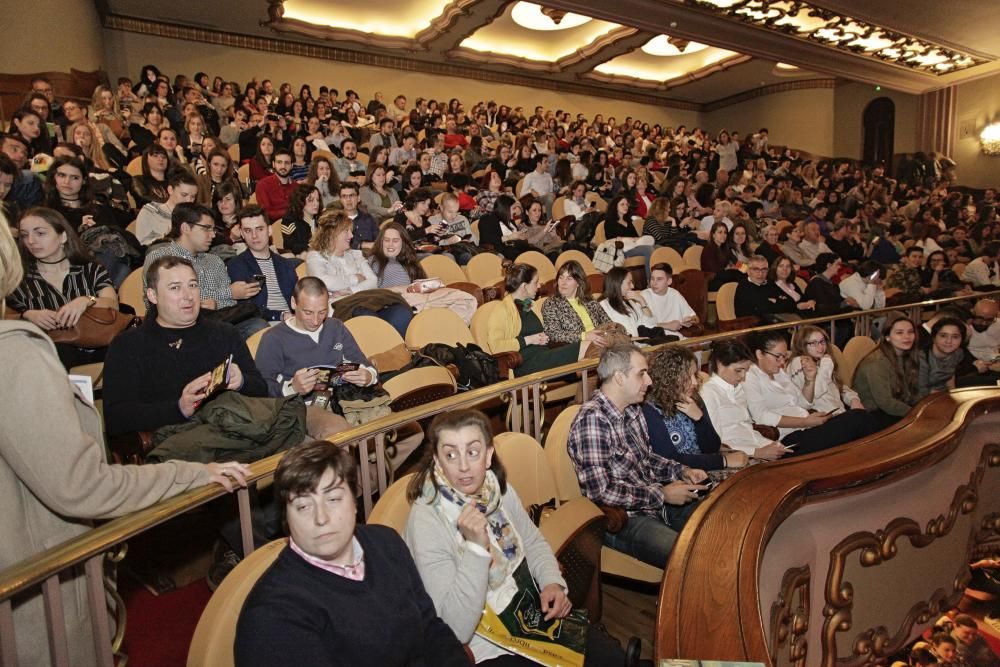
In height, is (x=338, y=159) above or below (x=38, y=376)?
above

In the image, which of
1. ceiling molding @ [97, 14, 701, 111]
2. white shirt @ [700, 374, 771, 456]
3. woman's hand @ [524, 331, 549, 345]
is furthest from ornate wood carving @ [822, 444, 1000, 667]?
ceiling molding @ [97, 14, 701, 111]

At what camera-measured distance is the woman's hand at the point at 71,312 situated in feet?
7.84

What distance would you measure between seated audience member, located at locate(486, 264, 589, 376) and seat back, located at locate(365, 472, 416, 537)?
1.82m

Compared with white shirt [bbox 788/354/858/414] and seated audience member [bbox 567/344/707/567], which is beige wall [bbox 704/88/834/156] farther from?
seated audience member [bbox 567/344/707/567]

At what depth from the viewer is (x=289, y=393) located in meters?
2.43

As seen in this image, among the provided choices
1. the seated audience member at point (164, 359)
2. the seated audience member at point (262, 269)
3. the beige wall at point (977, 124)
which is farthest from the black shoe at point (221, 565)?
the beige wall at point (977, 124)

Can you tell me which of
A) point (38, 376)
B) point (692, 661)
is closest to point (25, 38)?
point (38, 376)

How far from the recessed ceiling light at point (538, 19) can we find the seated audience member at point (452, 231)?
7.57m

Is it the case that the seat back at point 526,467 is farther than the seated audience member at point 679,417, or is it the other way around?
the seated audience member at point 679,417

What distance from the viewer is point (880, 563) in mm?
1853

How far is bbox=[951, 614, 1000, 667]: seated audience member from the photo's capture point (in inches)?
98.0

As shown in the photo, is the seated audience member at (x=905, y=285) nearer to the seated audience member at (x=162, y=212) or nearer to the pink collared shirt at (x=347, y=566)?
the seated audience member at (x=162, y=212)

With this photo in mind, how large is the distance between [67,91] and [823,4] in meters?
9.60

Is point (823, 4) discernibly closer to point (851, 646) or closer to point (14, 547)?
point (851, 646)
